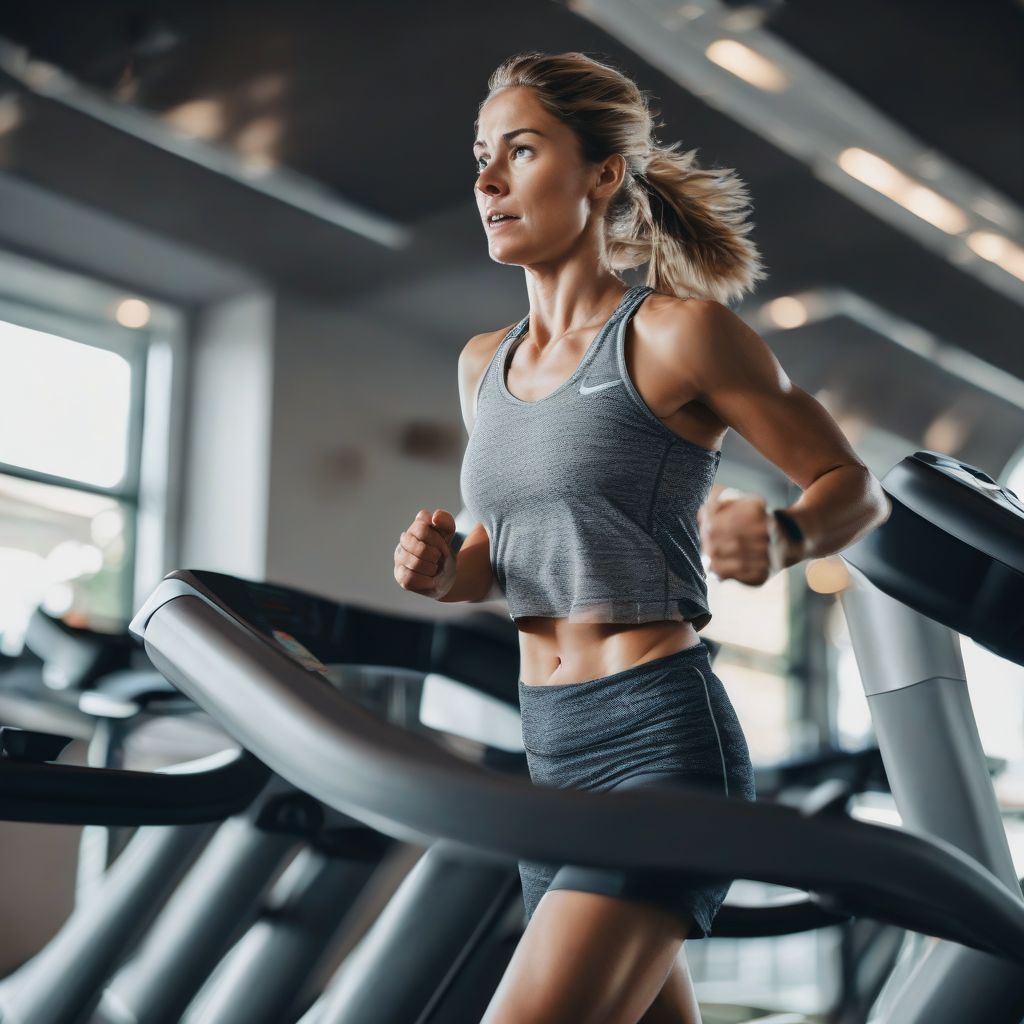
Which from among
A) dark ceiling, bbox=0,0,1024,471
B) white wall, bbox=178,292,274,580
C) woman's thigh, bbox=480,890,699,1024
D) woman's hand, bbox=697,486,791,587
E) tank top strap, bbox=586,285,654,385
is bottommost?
woman's thigh, bbox=480,890,699,1024

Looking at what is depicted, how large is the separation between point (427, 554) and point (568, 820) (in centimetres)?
43

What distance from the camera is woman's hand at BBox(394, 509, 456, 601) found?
1115 millimetres

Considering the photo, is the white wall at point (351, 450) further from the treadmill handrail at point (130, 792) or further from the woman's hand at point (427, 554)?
the woman's hand at point (427, 554)

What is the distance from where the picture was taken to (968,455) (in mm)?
7391

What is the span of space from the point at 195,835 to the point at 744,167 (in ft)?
10.9

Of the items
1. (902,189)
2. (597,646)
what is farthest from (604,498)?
(902,189)

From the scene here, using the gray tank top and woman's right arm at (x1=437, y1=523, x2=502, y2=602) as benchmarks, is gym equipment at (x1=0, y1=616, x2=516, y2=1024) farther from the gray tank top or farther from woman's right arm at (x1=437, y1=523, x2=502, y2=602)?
the gray tank top

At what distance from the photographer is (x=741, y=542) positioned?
831mm

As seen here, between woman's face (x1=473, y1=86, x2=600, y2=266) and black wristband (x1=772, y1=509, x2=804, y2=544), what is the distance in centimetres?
42

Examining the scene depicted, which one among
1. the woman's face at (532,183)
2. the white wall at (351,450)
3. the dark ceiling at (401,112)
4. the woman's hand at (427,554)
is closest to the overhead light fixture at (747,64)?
the dark ceiling at (401,112)

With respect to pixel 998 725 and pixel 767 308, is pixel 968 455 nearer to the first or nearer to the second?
pixel 998 725

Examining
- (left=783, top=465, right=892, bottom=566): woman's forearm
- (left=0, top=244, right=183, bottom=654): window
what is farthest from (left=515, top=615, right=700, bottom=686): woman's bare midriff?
(left=0, top=244, right=183, bottom=654): window

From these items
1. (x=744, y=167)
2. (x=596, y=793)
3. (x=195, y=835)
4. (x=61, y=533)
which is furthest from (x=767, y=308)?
(x=596, y=793)

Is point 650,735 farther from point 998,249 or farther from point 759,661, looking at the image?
point 759,661
